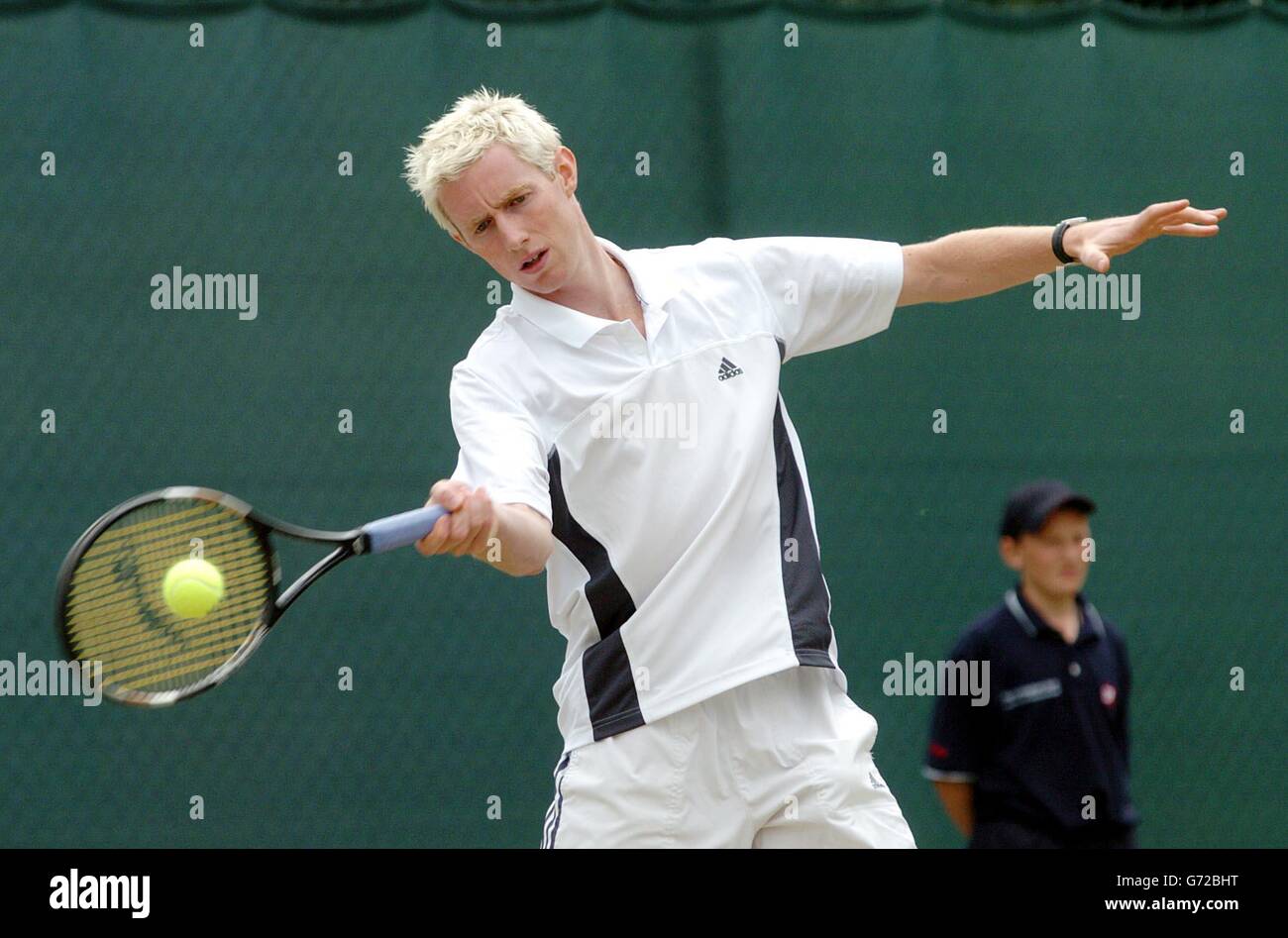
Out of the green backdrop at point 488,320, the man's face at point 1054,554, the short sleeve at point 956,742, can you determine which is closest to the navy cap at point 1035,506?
the man's face at point 1054,554

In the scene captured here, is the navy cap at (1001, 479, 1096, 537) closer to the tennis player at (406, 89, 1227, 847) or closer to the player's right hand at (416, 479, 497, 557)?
the tennis player at (406, 89, 1227, 847)

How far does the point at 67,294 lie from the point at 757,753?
2.23 m

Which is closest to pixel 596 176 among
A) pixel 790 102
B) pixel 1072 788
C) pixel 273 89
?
pixel 790 102

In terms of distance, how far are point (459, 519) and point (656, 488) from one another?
40 centimetres

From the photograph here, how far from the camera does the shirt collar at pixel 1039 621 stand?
3490 mm

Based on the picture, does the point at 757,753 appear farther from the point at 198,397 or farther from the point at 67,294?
the point at 67,294

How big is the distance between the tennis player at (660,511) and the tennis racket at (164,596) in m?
0.33

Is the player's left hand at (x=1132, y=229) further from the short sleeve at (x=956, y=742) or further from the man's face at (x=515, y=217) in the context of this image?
the short sleeve at (x=956, y=742)

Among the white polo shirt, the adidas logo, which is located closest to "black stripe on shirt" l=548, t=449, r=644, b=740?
the white polo shirt

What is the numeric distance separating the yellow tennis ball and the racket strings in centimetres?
2

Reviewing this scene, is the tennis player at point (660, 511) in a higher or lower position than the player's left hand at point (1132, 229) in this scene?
lower

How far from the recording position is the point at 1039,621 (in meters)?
3.49

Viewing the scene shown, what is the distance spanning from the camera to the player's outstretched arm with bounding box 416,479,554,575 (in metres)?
2.47

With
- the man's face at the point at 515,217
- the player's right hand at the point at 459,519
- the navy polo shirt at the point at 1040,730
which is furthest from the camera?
the navy polo shirt at the point at 1040,730
